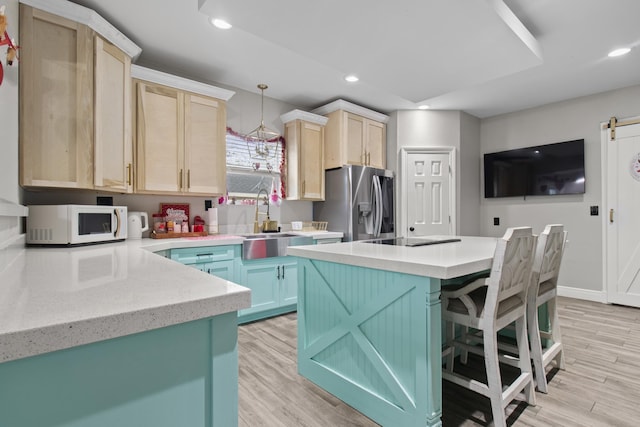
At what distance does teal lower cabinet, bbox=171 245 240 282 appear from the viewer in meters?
2.61

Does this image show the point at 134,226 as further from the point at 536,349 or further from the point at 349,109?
the point at 536,349

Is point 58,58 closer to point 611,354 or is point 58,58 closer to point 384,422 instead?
point 384,422

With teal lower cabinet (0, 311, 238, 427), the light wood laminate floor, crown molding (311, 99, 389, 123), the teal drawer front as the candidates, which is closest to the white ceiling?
crown molding (311, 99, 389, 123)

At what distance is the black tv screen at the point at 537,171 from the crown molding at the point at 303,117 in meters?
2.56

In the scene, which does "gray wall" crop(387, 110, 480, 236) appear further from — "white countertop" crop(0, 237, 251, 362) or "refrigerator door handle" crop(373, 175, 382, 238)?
"white countertop" crop(0, 237, 251, 362)

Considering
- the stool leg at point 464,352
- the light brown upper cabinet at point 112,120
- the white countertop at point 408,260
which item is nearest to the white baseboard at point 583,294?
the stool leg at point 464,352

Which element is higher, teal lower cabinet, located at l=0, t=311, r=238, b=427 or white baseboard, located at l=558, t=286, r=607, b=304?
teal lower cabinet, located at l=0, t=311, r=238, b=427

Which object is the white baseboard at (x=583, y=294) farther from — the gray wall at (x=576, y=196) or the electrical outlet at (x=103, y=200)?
the electrical outlet at (x=103, y=200)

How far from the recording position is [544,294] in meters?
2.12

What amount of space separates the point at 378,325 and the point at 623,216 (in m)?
3.84

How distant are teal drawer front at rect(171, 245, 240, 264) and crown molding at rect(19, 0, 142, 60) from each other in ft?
5.22

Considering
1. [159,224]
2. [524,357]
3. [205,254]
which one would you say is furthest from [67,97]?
[524,357]

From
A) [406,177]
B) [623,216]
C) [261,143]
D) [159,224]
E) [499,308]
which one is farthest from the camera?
[406,177]

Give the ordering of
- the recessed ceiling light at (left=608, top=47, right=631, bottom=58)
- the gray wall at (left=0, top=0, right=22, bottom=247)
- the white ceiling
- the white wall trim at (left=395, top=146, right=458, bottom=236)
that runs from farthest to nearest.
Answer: the white wall trim at (left=395, top=146, right=458, bottom=236)
the recessed ceiling light at (left=608, top=47, right=631, bottom=58)
the white ceiling
the gray wall at (left=0, top=0, right=22, bottom=247)
